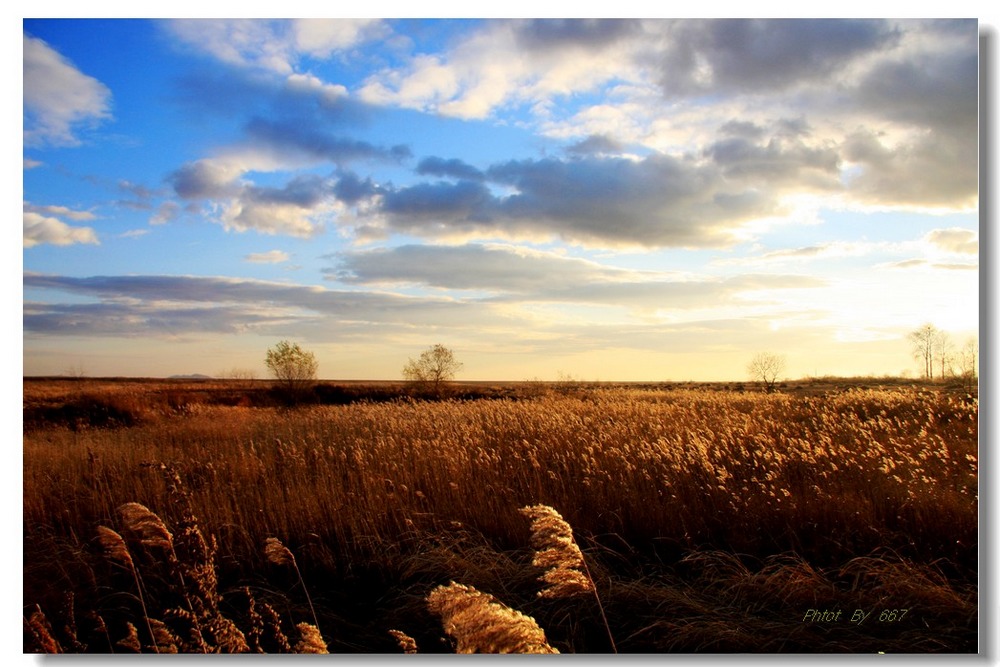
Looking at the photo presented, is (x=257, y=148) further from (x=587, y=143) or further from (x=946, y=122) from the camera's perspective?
(x=946, y=122)

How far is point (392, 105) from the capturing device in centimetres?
474

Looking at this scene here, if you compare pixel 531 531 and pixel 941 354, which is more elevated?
pixel 941 354

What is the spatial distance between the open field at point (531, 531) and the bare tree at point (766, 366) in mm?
465

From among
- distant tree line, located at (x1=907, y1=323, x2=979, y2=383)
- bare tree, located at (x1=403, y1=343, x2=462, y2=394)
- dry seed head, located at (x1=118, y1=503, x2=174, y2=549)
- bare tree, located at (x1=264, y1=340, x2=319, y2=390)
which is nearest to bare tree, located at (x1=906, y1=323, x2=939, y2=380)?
distant tree line, located at (x1=907, y1=323, x2=979, y2=383)

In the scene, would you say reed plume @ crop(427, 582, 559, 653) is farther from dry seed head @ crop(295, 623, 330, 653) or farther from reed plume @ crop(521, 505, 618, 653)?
dry seed head @ crop(295, 623, 330, 653)

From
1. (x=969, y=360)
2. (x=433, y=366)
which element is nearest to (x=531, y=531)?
(x=433, y=366)

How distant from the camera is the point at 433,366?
5.60 metres

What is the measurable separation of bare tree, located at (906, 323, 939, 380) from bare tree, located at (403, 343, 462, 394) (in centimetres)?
329

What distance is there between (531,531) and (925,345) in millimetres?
3080

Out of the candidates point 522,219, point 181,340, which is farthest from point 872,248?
point 181,340

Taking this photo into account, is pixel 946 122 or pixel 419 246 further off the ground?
pixel 946 122

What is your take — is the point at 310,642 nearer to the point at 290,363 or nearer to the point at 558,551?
the point at 558,551

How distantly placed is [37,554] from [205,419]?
179 inches

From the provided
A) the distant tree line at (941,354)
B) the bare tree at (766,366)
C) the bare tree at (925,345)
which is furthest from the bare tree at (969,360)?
the bare tree at (766,366)
